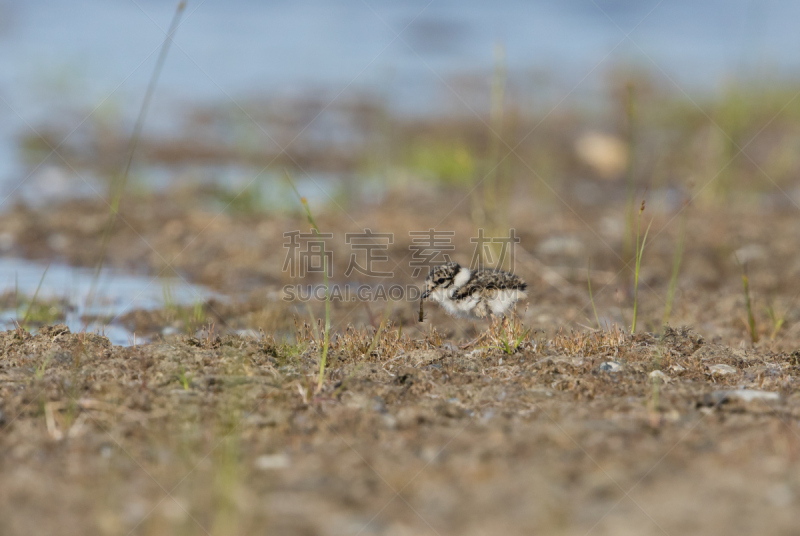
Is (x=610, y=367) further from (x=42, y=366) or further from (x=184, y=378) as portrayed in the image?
(x=42, y=366)

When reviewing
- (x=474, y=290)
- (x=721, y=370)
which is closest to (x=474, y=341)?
(x=474, y=290)

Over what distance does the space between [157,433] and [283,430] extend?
0.55 metres

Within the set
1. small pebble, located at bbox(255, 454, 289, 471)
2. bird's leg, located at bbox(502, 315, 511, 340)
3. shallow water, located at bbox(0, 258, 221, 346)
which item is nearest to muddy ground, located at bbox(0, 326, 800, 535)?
small pebble, located at bbox(255, 454, 289, 471)

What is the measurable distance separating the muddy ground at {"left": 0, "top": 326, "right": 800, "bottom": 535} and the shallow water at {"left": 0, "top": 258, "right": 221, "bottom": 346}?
142 centimetres

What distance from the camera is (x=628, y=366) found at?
409 centimetres

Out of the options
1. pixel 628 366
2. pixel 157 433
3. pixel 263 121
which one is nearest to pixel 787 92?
pixel 263 121

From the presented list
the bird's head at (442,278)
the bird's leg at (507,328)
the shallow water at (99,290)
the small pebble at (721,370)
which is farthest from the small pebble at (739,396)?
the shallow water at (99,290)

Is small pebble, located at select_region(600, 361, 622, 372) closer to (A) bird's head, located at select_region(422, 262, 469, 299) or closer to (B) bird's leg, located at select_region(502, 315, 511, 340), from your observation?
(B) bird's leg, located at select_region(502, 315, 511, 340)

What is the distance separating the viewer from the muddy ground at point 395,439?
8.33ft

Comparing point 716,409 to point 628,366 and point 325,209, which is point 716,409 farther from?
point 325,209

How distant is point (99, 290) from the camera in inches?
278

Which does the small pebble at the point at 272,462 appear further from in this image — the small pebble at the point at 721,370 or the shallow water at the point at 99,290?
the shallow water at the point at 99,290

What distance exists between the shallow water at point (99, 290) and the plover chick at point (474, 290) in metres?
1.93

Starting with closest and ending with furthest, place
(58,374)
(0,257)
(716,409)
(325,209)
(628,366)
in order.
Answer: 1. (716,409)
2. (58,374)
3. (628,366)
4. (0,257)
5. (325,209)
